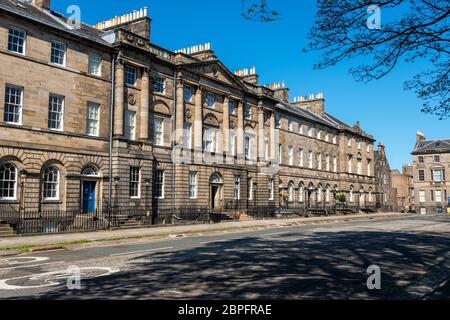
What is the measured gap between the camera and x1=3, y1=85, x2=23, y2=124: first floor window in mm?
22797

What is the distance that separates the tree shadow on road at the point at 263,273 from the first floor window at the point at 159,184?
654 inches

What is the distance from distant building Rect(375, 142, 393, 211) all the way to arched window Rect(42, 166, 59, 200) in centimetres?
5982

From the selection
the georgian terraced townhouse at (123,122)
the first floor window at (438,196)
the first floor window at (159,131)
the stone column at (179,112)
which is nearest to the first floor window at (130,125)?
the georgian terraced townhouse at (123,122)

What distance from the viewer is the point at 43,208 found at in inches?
941

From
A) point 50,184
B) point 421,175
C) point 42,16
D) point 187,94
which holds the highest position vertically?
point 42,16

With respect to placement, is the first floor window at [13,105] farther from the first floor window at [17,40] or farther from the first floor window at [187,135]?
the first floor window at [187,135]

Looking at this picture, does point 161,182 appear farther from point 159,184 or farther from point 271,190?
point 271,190

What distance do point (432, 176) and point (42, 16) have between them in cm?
7786

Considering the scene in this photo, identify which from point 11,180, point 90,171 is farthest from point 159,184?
point 11,180

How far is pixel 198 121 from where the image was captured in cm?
3484

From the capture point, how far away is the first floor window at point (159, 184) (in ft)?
103

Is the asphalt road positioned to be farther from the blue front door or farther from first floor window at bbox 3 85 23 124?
the blue front door
